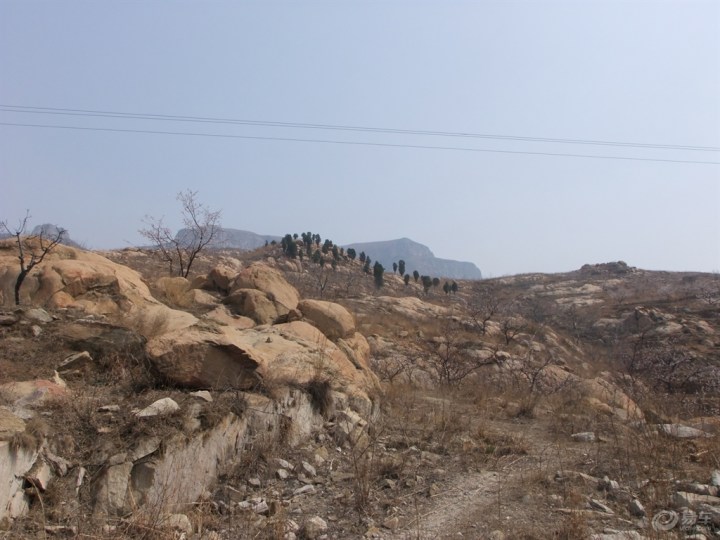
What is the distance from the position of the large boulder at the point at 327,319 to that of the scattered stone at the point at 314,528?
19.6ft

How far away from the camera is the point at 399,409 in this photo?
7.56 metres

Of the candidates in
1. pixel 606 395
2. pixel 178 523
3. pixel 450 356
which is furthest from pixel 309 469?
pixel 450 356

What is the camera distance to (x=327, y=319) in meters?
9.97

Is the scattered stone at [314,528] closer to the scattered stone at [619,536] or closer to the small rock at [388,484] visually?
the small rock at [388,484]

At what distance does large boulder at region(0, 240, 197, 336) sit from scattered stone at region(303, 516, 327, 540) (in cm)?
412

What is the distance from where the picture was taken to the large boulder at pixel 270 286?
34.6ft

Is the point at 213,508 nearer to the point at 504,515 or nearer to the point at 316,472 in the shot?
the point at 316,472

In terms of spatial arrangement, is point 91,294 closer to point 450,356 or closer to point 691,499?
point 691,499

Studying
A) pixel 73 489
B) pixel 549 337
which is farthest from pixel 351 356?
pixel 549 337

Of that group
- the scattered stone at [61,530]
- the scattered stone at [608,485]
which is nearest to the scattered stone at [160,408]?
the scattered stone at [61,530]

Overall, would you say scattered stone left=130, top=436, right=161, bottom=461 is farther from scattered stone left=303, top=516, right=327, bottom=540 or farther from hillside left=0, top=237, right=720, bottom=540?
scattered stone left=303, top=516, right=327, bottom=540

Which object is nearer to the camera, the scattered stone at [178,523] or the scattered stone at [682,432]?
the scattered stone at [178,523]

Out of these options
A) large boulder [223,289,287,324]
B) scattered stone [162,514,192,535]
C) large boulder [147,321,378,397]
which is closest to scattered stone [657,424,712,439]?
large boulder [147,321,378,397]

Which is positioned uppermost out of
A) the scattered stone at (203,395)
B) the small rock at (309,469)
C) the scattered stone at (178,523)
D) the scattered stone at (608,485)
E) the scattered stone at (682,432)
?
the scattered stone at (203,395)
